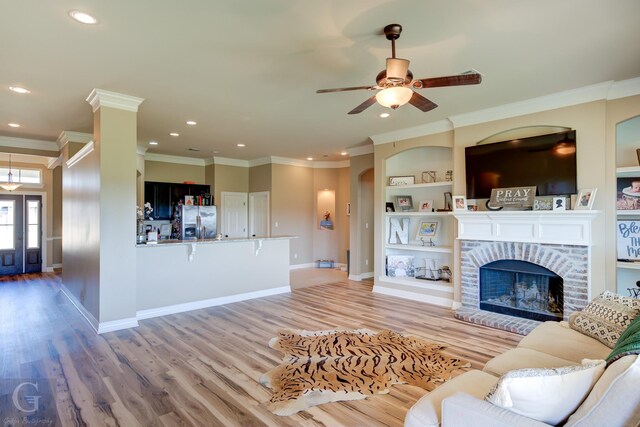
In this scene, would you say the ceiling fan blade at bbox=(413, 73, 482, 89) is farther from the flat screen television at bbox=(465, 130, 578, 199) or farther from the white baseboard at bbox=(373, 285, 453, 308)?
the white baseboard at bbox=(373, 285, 453, 308)

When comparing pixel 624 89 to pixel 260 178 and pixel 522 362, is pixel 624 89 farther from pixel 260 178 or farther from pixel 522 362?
pixel 260 178

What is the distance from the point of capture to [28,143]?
651cm

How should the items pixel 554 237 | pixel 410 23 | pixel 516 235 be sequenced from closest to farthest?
pixel 410 23
pixel 554 237
pixel 516 235

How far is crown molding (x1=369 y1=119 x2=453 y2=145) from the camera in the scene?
5.37 m

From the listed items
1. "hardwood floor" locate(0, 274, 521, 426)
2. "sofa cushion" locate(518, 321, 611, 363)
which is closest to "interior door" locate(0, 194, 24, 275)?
"hardwood floor" locate(0, 274, 521, 426)

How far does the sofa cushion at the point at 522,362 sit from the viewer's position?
2.07m

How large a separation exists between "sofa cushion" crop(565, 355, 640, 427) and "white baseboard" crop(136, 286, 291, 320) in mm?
4796

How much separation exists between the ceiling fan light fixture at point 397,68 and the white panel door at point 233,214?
693 centimetres

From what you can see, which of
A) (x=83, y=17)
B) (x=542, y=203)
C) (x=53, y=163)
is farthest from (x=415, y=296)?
(x=53, y=163)

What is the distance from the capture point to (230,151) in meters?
7.84

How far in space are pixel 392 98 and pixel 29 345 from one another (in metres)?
4.53

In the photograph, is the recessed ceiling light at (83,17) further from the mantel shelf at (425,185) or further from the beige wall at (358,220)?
the beige wall at (358,220)

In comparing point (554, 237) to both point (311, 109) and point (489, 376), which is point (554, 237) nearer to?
point (489, 376)

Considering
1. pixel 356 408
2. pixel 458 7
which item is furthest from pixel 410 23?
pixel 356 408
